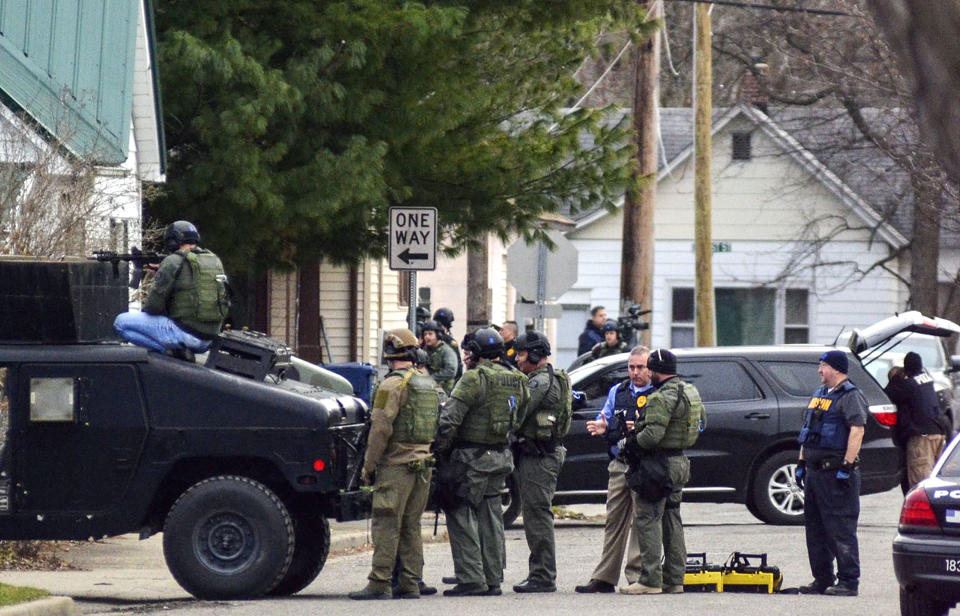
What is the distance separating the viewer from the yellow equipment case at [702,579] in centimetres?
1218

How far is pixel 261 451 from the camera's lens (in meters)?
11.1

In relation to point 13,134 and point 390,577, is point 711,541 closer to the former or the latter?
point 390,577

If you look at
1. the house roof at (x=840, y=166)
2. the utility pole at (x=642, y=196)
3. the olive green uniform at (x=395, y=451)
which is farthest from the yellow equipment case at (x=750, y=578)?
the house roof at (x=840, y=166)

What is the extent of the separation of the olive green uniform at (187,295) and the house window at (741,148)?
1100 inches

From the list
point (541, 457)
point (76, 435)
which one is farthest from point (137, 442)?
point (541, 457)

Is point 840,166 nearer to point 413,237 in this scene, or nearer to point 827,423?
point 413,237

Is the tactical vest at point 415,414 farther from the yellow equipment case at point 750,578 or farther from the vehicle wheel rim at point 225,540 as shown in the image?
the yellow equipment case at point 750,578

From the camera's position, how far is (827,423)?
1207 cm

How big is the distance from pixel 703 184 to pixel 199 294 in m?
17.2

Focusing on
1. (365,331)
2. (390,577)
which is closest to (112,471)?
(390,577)

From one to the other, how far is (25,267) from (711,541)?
747 centimetres

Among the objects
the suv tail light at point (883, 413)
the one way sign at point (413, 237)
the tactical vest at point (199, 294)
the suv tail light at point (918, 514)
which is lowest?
the suv tail light at point (918, 514)

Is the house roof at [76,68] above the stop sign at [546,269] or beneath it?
above

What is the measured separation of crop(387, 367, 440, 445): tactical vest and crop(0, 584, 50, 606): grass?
248 centimetres
